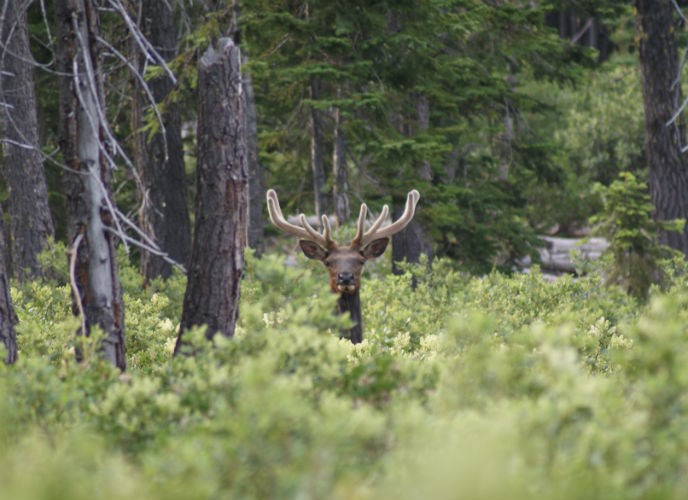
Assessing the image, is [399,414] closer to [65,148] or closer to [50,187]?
[65,148]

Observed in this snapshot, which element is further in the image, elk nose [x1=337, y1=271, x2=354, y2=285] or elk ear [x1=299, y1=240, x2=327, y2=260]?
elk ear [x1=299, y1=240, x2=327, y2=260]

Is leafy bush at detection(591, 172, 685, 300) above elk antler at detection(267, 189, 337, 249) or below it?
below

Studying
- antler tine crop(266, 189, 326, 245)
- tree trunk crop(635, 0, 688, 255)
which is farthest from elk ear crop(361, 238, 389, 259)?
tree trunk crop(635, 0, 688, 255)

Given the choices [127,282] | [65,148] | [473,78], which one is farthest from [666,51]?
[65,148]

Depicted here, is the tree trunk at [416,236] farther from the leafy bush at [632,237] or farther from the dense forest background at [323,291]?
the leafy bush at [632,237]

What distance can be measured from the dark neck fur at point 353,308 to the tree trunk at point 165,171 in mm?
6673

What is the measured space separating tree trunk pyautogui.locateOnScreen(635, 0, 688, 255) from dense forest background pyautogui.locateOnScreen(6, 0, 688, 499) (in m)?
0.03

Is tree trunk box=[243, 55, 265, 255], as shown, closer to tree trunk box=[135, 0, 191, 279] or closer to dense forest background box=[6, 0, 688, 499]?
dense forest background box=[6, 0, 688, 499]

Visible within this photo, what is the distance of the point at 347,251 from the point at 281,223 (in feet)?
2.89

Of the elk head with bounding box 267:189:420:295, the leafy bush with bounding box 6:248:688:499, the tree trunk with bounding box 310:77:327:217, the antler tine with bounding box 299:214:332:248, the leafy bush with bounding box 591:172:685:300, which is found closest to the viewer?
the leafy bush with bounding box 6:248:688:499

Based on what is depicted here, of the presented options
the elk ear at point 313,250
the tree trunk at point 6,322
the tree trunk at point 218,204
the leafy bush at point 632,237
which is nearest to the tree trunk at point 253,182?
the leafy bush at point 632,237

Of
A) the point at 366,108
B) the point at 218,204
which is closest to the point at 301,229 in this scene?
the point at 218,204

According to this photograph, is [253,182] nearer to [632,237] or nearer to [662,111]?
[632,237]

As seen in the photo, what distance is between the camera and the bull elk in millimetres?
10641
